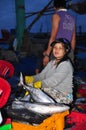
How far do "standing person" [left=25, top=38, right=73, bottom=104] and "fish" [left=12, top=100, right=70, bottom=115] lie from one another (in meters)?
0.48

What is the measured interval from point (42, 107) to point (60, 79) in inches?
28.1

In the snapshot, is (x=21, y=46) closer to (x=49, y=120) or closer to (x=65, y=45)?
(x=65, y=45)

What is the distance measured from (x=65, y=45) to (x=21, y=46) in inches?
339

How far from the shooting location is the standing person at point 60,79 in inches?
148

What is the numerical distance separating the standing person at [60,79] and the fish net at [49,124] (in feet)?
1.45

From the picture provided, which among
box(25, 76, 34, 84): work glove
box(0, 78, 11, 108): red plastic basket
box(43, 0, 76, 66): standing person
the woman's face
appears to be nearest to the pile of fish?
box(0, 78, 11, 108): red plastic basket

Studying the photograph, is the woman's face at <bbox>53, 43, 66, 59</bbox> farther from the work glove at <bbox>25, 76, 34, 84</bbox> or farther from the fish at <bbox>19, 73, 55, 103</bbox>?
the fish at <bbox>19, 73, 55, 103</bbox>

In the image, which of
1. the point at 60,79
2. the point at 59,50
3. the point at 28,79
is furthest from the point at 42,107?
the point at 59,50

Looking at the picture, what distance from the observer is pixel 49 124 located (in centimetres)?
321

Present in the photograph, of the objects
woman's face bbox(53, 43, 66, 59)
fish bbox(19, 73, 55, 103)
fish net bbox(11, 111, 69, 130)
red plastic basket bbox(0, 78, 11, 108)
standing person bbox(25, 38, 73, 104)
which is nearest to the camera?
red plastic basket bbox(0, 78, 11, 108)

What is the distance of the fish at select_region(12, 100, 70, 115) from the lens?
124 inches

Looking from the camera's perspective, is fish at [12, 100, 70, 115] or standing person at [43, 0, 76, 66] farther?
standing person at [43, 0, 76, 66]

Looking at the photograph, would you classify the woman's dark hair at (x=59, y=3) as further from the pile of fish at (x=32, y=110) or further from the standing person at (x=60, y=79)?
the pile of fish at (x=32, y=110)

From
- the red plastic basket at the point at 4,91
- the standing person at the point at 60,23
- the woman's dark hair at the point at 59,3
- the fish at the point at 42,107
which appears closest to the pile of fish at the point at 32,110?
the fish at the point at 42,107
